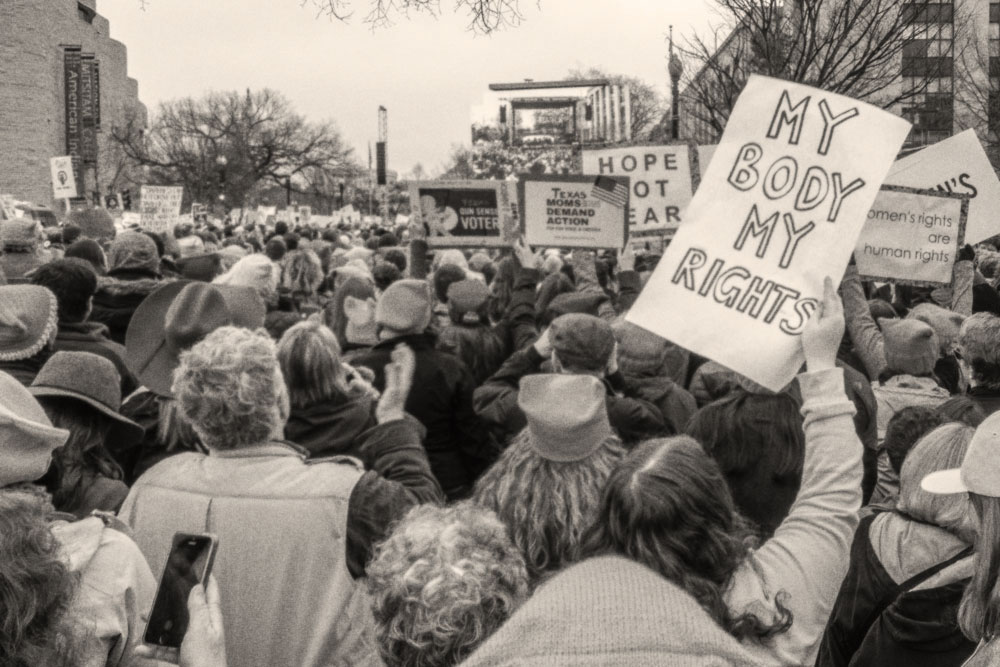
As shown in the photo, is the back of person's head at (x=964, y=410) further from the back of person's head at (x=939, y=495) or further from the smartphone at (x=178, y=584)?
the smartphone at (x=178, y=584)

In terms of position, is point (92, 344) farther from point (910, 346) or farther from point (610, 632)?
point (610, 632)

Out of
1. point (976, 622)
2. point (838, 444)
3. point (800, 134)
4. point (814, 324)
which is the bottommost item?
point (976, 622)

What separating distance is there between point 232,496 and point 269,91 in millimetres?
87334

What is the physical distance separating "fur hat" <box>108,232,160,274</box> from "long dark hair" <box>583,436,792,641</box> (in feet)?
15.7

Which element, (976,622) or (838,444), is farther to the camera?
(838,444)

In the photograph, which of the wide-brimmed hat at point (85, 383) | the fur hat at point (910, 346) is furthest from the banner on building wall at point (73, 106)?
the wide-brimmed hat at point (85, 383)

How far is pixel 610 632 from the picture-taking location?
146 cm

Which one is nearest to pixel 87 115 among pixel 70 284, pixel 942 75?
pixel 942 75

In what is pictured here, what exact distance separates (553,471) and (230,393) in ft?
2.98

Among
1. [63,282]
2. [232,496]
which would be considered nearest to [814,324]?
[232,496]

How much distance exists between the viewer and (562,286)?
838 cm

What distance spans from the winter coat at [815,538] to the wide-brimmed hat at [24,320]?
3.05 metres

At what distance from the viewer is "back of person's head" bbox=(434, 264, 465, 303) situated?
779 cm

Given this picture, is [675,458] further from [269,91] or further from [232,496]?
[269,91]
